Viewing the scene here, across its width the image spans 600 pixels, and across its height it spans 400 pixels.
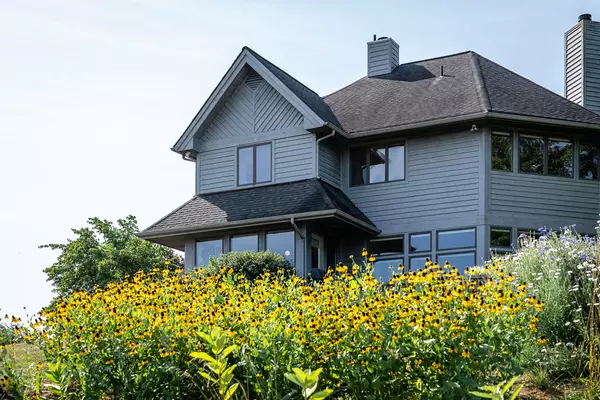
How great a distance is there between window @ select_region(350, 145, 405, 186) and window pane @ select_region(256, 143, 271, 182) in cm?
208

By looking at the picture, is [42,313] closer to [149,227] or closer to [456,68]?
[149,227]

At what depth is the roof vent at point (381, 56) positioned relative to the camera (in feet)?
75.5

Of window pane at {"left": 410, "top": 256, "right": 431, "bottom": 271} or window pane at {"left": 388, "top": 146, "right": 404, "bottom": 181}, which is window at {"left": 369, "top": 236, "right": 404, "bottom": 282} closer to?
window pane at {"left": 410, "top": 256, "right": 431, "bottom": 271}

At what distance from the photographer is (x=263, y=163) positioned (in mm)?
20031

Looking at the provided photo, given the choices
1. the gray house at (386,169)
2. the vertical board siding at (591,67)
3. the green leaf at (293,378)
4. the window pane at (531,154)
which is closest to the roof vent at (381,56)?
the gray house at (386,169)

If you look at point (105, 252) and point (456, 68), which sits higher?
point (456, 68)

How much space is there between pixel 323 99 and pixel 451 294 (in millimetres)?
16237

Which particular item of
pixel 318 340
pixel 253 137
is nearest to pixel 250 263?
pixel 253 137

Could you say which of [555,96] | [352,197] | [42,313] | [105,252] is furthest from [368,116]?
[42,313]

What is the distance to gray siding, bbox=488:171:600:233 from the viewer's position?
60.0 feet

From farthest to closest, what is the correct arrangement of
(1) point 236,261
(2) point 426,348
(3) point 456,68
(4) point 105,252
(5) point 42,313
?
1. (4) point 105,252
2. (3) point 456,68
3. (1) point 236,261
4. (5) point 42,313
5. (2) point 426,348

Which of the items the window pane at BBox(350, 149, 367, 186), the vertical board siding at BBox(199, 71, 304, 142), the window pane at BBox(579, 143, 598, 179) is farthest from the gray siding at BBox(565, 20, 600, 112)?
the vertical board siding at BBox(199, 71, 304, 142)

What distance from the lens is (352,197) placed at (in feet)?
65.4

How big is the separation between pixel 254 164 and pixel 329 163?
1901 millimetres
